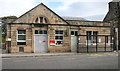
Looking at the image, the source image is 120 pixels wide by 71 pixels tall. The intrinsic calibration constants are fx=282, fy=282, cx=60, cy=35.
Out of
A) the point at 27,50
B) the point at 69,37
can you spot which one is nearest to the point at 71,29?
the point at 69,37

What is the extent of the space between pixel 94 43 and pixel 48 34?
6.77m

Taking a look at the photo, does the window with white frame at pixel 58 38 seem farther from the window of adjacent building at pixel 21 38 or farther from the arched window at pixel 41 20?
the window of adjacent building at pixel 21 38

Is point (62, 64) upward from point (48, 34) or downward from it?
downward

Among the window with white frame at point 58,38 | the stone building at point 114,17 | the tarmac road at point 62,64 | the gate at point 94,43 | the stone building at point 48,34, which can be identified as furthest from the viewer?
the stone building at point 114,17

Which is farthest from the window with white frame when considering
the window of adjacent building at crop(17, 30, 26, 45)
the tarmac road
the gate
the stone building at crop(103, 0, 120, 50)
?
the tarmac road

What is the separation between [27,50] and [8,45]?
2.47m

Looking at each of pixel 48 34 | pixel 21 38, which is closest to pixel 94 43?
pixel 48 34

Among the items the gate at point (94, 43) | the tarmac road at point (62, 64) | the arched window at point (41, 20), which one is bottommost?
the tarmac road at point (62, 64)

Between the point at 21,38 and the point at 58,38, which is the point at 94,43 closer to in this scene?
the point at 58,38

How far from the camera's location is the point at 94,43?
127 feet

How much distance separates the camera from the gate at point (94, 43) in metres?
37.6

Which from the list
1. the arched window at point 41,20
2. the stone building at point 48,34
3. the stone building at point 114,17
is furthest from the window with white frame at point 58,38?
the stone building at point 114,17

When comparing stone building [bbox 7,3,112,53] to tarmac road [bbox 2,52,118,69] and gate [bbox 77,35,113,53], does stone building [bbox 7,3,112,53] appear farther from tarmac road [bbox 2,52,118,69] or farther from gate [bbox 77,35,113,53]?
tarmac road [bbox 2,52,118,69]

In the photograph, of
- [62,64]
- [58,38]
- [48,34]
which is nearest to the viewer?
[62,64]
